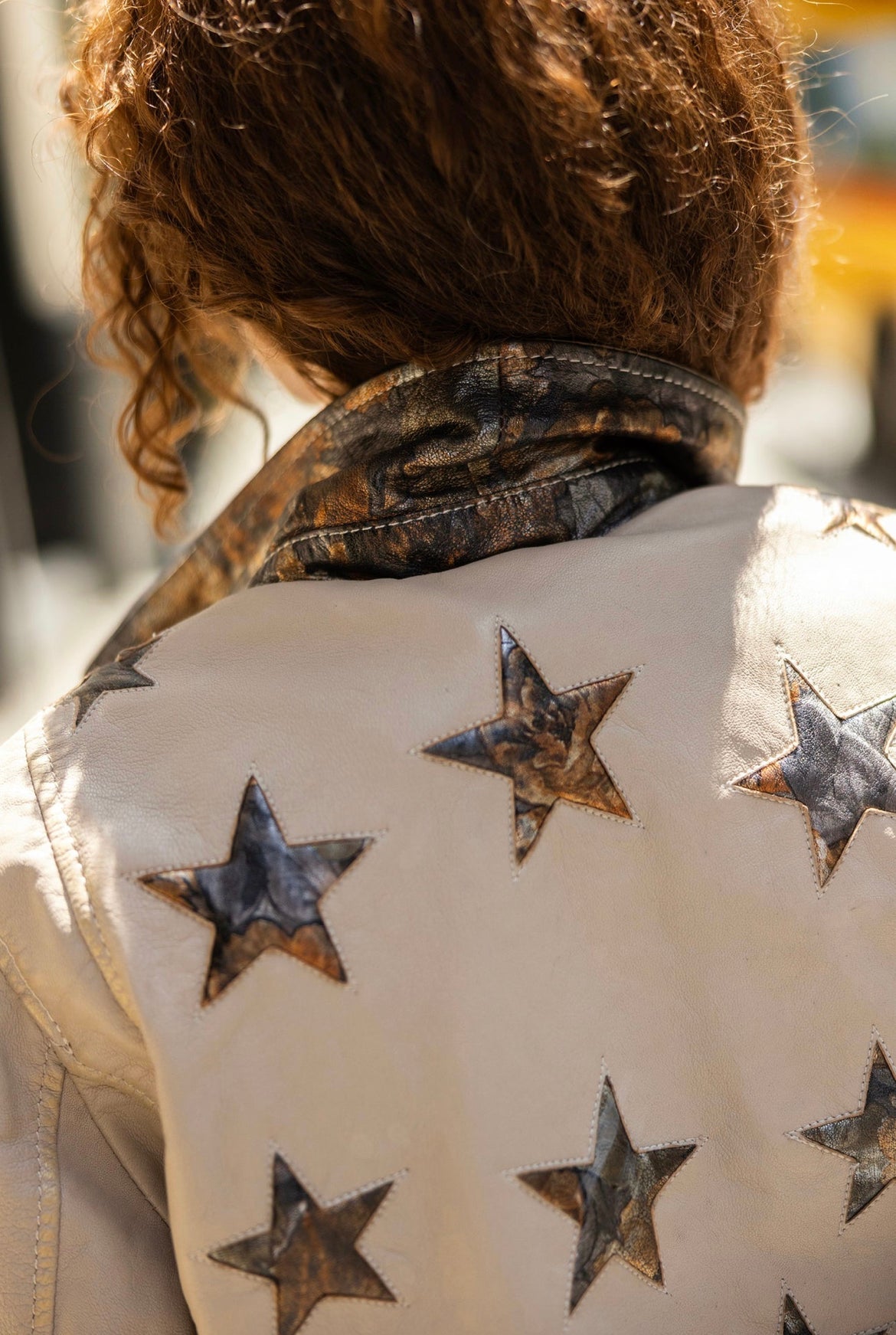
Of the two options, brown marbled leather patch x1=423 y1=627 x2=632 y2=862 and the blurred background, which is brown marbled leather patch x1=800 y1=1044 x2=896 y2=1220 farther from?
the blurred background

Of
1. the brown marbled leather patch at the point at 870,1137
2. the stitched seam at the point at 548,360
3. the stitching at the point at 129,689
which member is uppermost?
the stitched seam at the point at 548,360

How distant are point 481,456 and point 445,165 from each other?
0.61 feet

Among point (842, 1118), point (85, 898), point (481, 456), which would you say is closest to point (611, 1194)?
point (842, 1118)

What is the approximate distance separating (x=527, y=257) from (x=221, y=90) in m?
0.21

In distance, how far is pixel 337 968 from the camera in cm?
63

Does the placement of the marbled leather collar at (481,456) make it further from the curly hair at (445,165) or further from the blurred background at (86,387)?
the blurred background at (86,387)

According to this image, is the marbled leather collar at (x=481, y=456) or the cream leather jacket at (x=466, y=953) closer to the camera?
the cream leather jacket at (x=466, y=953)

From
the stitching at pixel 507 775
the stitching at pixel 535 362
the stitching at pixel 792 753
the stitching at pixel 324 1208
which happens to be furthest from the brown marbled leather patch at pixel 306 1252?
the stitching at pixel 535 362

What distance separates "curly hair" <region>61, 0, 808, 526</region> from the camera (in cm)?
62

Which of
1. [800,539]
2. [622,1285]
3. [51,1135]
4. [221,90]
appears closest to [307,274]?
[221,90]

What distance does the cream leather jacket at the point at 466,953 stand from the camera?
630 millimetres

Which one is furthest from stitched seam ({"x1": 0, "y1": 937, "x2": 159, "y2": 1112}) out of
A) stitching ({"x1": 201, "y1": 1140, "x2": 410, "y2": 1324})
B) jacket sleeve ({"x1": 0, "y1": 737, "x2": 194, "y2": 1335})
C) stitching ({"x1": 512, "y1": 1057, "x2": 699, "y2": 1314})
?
stitching ({"x1": 512, "y1": 1057, "x2": 699, "y2": 1314})

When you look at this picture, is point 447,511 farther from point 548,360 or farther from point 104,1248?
point 104,1248

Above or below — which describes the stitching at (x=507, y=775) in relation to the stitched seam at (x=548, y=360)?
below
